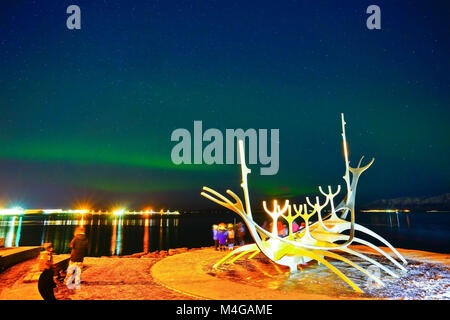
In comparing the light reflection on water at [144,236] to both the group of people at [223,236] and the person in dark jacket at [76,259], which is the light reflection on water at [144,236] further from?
the person in dark jacket at [76,259]

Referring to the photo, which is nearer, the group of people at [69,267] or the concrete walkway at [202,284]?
the concrete walkway at [202,284]

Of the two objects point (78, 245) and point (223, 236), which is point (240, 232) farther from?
point (78, 245)

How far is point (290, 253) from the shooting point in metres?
7.92

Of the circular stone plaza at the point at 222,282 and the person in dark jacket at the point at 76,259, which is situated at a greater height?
the person in dark jacket at the point at 76,259

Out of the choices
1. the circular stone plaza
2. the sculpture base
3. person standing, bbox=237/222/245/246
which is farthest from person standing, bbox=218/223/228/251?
the circular stone plaza

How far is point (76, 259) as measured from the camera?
21.2 feet

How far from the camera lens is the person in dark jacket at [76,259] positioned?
6309 mm

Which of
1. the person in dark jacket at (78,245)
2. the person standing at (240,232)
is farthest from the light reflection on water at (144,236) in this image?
the person in dark jacket at (78,245)

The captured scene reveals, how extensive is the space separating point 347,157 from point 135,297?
25.1 ft

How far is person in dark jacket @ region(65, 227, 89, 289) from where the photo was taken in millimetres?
6309

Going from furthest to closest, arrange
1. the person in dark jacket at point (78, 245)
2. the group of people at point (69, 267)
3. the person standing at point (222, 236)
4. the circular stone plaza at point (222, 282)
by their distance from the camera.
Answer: the person standing at point (222, 236) → the person in dark jacket at point (78, 245) → the group of people at point (69, 267) → the circular stone plaza at point (222, 282)

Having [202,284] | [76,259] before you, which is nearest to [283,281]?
[202,284]
